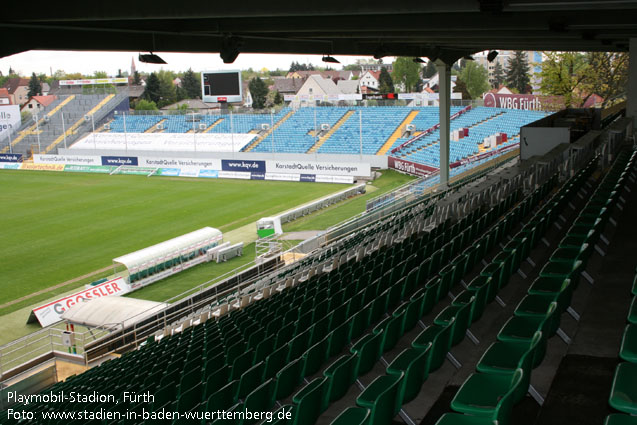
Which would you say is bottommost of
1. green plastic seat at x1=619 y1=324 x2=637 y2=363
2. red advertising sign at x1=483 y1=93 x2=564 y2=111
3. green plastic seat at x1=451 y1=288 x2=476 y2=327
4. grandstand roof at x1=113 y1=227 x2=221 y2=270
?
grandstand roof at x1=113 y1=227 x2=221 y2=270

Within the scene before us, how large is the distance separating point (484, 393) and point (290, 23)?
381 inches

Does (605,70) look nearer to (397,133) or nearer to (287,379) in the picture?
(397,133)

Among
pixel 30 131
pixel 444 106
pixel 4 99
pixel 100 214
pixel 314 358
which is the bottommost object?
pixel 100 214

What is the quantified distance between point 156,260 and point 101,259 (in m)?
3.79

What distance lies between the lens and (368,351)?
4.88 m

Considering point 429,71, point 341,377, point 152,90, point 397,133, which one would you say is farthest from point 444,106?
point 429,71

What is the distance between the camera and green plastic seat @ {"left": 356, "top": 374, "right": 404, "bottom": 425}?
3.43m

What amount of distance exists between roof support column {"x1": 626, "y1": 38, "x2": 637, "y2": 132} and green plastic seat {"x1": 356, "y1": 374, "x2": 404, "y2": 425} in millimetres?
17935

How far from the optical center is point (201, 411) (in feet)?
16.1

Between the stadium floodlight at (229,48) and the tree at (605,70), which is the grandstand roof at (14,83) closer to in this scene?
the tree at (605,70)

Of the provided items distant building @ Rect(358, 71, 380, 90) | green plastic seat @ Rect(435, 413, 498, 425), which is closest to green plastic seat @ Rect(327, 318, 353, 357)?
green plastic seat @ Rect(435, 413, 498, 425)

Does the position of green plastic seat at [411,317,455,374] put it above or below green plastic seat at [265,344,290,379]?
above

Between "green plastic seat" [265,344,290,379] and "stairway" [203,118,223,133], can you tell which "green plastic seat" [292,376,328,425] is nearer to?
"green plastic seat" [265,344,290,379]

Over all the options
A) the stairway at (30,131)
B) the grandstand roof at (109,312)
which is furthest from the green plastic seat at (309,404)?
the stairway at (30,131)
